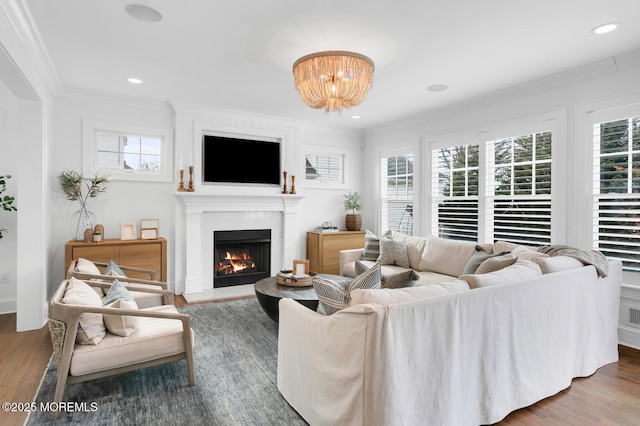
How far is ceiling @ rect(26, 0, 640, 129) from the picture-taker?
2562mm

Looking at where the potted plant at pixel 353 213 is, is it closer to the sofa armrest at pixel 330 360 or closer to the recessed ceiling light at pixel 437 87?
the recessed ceiling light at pixel 437 87

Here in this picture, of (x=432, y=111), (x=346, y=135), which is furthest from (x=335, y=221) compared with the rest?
(x=432, y=111)

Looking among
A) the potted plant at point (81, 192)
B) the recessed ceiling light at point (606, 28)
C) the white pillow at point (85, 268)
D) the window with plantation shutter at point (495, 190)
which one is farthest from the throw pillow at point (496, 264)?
the potted plant at point (81, 192)

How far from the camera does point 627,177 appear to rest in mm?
3352

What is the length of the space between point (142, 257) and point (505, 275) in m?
4.07

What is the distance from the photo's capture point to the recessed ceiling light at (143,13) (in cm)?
256

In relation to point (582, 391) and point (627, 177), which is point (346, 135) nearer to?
point (627, 177)

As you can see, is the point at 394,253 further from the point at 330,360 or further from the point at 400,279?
the point at 330,360

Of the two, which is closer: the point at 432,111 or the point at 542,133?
the point at 542,133

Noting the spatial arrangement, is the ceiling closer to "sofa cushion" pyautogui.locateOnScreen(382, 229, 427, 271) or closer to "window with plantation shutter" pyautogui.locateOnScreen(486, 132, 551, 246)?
"window with plantation shutter" pyautogui.locateOnScreen(486, 132, 551, 246)

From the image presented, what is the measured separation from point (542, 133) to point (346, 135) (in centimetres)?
330

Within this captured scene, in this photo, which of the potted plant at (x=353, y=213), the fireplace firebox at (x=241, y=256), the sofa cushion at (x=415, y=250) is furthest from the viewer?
the potted plant at (x=353, y=213)

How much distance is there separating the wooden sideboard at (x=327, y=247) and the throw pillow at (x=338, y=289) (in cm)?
364

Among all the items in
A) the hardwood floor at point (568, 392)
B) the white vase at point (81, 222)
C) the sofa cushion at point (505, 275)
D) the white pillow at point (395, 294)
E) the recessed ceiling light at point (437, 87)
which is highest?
the recessed ceiling light at point (437, 87)
